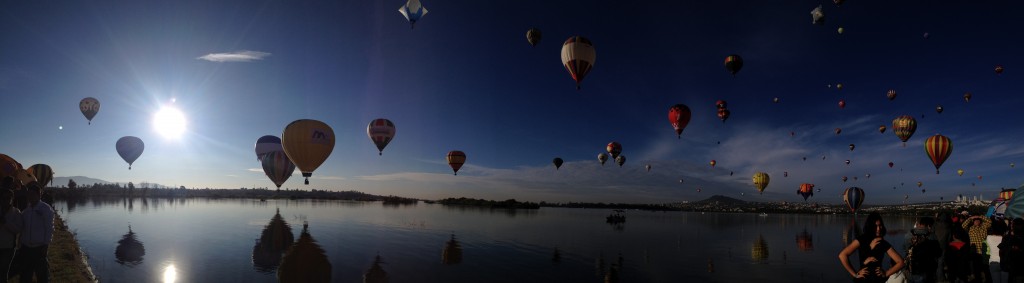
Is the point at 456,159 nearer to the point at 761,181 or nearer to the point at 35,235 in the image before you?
the point at 761,181

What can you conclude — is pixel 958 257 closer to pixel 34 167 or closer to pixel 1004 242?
pixel 1004 242

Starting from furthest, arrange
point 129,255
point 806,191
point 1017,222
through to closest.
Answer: point 806,191 → point 129,255 → point 1017,222

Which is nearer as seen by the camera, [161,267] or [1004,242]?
[1004,242]

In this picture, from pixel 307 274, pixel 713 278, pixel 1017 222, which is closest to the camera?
pixel 1017 222

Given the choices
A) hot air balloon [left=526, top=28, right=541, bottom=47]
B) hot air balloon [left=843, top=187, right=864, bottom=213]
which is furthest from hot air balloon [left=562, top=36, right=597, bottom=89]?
hot air balloon [left=843, top=187, right=864, bottom=213]

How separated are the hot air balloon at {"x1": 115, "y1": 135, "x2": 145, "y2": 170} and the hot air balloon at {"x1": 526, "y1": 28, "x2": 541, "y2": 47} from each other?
46841 mm

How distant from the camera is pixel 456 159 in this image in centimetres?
5969

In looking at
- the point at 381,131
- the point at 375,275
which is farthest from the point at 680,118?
the point at 375,275

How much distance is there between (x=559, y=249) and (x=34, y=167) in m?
49.5

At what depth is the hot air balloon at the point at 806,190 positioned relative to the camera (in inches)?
3081

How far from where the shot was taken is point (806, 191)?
7900cm

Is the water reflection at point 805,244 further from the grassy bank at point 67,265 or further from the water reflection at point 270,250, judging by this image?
the grassy bank at point 67,265

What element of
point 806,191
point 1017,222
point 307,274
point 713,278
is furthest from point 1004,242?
point 806,191

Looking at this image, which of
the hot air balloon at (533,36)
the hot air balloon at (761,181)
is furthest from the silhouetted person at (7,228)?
the hot air balloon at (761,181)
